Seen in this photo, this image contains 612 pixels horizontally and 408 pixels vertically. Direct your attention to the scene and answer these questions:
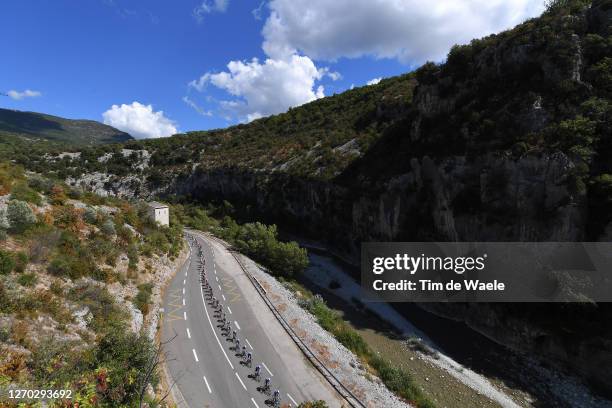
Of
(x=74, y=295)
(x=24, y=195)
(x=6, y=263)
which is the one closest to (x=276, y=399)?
(x=74, y=295)

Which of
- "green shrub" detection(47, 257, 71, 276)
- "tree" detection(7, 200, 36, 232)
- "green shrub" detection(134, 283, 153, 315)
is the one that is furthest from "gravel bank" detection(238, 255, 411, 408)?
"tree" detection(7, 200, 36, 232)

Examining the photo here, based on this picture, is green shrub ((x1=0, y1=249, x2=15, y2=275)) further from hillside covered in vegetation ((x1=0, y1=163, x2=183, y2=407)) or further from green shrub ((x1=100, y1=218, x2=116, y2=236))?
green shrub ((x1=100, y1=218, x2=116, y2=236))

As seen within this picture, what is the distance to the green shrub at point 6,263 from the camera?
15998 mm

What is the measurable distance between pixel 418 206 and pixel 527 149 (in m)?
13.2

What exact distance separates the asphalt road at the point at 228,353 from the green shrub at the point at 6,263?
29.8 feet

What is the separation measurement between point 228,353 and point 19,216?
15.5 meters

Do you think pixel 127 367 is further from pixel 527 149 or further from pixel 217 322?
pixel 527 149

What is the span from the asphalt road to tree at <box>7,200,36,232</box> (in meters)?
10.6

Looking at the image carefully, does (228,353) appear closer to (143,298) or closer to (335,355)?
(335,355)

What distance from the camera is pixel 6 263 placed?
16141 mm

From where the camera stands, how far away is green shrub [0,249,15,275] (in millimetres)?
15998

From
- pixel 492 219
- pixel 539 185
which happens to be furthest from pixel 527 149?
pixel 492 219

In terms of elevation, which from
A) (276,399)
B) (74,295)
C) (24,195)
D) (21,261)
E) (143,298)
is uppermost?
(24,195)

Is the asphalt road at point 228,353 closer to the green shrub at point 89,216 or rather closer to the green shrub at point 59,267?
the green shrub at point 59,267
